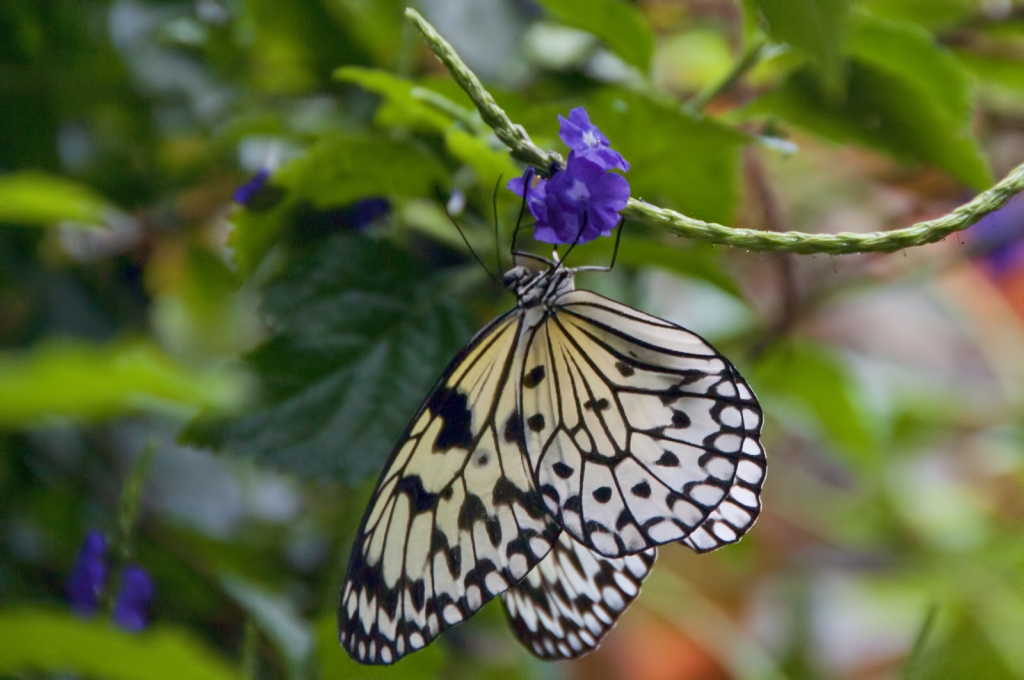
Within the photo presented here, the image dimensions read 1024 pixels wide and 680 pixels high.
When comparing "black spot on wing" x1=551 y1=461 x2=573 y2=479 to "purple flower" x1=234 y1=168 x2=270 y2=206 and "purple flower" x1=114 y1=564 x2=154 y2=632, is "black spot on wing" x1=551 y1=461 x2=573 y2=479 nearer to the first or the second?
"purple flower" x1=234 y1=168 x2=270 y2=206

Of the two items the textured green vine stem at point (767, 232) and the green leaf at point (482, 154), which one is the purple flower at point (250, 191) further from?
the textured green vine stem at point (767, 232)

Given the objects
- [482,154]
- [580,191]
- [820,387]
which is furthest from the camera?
[820,387]

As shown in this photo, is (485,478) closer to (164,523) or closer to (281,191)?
(281,191)

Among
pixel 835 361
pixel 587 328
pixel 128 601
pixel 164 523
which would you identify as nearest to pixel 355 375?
pixel 587 328

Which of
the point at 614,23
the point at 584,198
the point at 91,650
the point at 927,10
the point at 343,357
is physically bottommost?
the point at 91,650

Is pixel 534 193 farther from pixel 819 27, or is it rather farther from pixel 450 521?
pixel 450 521

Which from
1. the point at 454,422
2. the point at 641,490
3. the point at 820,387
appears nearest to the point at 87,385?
the point at 454,422
